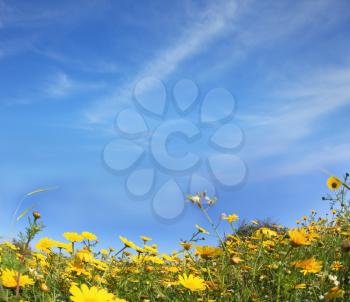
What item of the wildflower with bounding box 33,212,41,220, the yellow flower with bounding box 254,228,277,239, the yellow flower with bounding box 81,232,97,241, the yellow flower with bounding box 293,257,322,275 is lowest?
the wildflower with bounding box 33,212,41,220

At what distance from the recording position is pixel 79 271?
97.6 inches

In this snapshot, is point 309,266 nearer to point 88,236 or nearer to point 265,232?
point 265,232

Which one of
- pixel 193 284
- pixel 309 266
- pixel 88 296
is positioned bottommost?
pixel 88 296

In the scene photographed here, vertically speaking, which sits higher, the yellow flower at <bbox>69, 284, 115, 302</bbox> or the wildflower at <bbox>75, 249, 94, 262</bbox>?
the wildflower at <bbox>75, 249, 94, 262</bbox>

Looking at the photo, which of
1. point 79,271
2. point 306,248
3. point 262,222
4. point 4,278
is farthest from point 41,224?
point 262,222

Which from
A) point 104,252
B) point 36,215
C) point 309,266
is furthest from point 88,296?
point 104,252

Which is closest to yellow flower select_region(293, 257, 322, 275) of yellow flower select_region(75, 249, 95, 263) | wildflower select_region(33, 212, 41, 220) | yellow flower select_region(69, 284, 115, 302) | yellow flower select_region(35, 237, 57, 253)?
yellow flower select_region(69, 284, 115, 302)

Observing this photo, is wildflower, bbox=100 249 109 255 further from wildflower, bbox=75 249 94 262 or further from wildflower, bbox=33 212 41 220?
wildflower, bbox=33 212 41 220

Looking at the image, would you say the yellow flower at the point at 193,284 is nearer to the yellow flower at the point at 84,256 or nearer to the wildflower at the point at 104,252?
the yellow flower at the point at 84,256

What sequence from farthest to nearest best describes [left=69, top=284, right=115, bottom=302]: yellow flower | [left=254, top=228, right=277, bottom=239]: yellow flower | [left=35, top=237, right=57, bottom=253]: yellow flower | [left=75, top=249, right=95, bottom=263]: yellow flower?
1. [left=254, top=228, right=277, bottom=239]: yellow flower
2. [left=35, top=237, right=57, bottom=253]: yellow flower
3. [left=75, top=249, right=95, bottom=263]: yellow flower
4. [left=69, top=284, right=115, bottom=302]: yellow flower

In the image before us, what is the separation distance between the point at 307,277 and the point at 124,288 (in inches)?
57.7

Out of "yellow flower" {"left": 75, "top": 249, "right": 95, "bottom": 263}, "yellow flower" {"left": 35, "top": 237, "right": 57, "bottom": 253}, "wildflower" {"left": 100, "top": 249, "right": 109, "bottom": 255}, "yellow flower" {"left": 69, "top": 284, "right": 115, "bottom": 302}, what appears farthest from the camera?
"wildflower" {"left": 100, "top": 249, "right": 109, "bottom": 255}

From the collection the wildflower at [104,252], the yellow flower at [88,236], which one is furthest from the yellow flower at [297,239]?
the wildflower at [104,252]

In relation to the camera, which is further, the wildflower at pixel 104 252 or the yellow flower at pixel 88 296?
the wildflower at pixel 104 252
